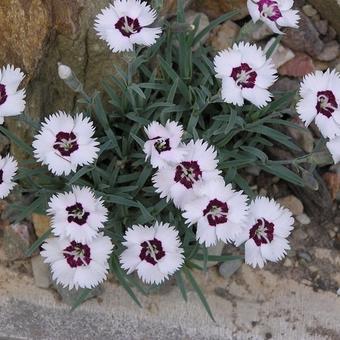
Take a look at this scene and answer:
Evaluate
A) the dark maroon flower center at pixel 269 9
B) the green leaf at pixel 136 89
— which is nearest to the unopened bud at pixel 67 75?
the green leaf at pixel 136 89

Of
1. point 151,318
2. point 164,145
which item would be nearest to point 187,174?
point 164,145

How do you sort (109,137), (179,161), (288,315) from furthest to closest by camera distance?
(288,315) < (109,137) < (179,161)

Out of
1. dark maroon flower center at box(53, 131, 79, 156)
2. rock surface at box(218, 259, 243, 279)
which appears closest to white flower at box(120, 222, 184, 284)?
dark maroon flower center at box(53, 131, 79, 156)

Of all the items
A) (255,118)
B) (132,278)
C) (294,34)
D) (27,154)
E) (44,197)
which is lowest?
(132,278)

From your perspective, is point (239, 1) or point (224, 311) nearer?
point (224, 311)

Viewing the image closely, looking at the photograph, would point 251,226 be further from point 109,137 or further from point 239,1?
point 239,1

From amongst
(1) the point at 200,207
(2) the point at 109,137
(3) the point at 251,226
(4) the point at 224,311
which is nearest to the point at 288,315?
(4) the point at 224,311
